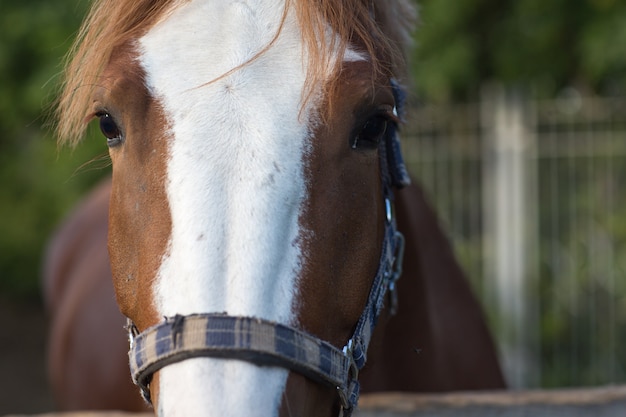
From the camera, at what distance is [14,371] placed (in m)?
6.57

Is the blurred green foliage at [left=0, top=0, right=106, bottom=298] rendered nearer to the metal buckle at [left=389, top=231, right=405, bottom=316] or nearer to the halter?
the metal buckle at [left=389, top=231, right=405, bottom=316]

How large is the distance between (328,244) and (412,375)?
1077 mm

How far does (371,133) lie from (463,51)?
353cm

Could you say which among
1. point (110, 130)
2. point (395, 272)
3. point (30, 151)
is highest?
point (30, 151)

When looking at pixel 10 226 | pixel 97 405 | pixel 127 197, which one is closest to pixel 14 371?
pixel 10 226

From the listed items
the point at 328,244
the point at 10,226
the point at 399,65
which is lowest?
the point at 328,244

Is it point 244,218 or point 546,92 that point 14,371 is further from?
point 244,218

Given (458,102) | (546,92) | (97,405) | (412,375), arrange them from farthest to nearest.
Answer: (458,102) < (546,92) < (97,405) < (412,375)

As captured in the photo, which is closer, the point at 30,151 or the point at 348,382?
the point at 348,382

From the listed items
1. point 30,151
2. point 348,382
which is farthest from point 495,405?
point 30,151

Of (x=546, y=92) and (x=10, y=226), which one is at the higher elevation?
(x=546, y=92)

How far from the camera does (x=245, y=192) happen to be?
4.13 feet

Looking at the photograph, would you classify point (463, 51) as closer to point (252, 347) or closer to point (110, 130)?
point (110, 130)

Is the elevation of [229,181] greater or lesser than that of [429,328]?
greater
